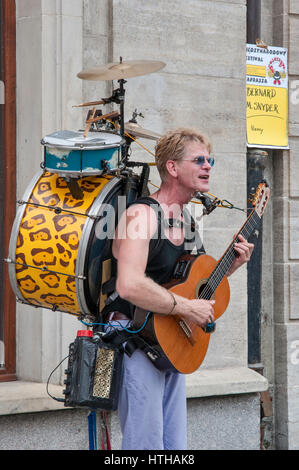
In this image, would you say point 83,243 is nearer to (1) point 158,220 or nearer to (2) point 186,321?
(1) point 158,220

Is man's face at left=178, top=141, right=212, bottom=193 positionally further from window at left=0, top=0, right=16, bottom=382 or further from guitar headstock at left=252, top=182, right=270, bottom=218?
window at left=0, top=0, right=16, bottom=382

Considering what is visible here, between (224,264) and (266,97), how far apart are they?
99.7 inches

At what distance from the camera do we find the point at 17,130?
5.39 m

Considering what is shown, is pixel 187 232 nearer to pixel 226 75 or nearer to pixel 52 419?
pixel 52 419

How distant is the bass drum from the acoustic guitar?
0.28m

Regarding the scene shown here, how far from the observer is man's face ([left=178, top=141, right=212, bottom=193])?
3.81 m

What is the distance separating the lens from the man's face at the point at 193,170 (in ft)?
12.5

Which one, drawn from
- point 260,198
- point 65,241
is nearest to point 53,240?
point 65,241

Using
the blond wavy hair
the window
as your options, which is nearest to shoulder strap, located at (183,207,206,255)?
the blond wavy hair

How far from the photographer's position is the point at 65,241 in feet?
11.7

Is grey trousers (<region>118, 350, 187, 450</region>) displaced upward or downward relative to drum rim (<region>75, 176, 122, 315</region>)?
downward

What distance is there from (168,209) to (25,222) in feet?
2.16

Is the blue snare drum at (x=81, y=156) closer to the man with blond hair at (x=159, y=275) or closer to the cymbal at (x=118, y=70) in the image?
the man with blond hair at (x=159, y=275)
